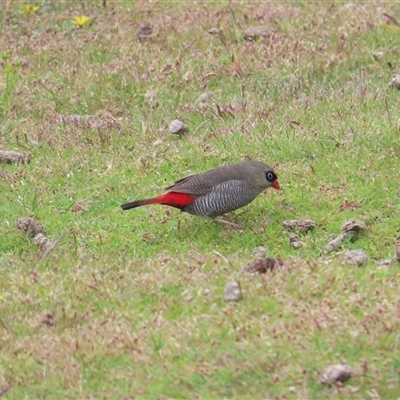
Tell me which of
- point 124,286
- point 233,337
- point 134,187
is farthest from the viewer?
point 134,187

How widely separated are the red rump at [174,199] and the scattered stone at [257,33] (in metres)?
3.94

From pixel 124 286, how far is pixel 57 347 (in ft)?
2.47

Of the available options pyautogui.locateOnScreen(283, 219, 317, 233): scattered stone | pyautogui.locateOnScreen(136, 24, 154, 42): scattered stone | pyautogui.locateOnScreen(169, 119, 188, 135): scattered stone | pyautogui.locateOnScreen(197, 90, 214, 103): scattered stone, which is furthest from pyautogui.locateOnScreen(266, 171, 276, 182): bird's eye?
pyautogui.locateOnScreen(136, 24, 154, 42): scattered stone

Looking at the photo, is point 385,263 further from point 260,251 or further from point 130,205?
point 130,205

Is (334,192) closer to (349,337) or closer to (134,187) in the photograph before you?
(134,187)

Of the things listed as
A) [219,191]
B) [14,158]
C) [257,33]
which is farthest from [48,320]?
[257,33]

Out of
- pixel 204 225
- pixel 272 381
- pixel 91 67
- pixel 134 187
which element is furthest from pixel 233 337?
pixel 91 67

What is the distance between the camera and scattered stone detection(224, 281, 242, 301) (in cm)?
620

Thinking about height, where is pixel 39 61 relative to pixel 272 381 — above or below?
below

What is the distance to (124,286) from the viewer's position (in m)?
6.60

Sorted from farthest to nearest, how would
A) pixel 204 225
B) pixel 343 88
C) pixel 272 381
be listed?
pixel 343 88 < pixel 204 225 < pixel 272 381

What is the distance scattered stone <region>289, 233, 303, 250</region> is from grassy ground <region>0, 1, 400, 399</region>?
76 mm

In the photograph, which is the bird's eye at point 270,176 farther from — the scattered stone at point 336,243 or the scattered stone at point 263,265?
the scattered stone at point 263,265

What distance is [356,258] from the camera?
684 centimetres
